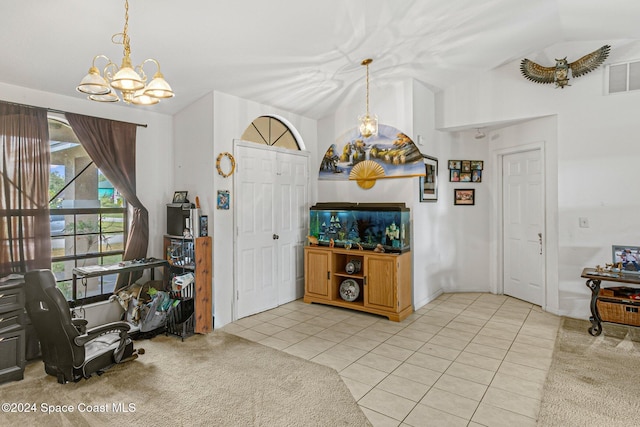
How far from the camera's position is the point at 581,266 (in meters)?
4.39

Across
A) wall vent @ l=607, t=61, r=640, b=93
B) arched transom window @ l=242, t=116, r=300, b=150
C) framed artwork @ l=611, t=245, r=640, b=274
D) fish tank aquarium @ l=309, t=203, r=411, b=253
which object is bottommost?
framed artwork @ l=611, t=245, r=640, b=274

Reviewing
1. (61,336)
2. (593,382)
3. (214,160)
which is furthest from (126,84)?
(593,382)

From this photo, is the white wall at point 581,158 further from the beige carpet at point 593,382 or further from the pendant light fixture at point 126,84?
the pendant light fixture at point 126,84

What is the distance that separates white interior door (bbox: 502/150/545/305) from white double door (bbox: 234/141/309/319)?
3.08 meters

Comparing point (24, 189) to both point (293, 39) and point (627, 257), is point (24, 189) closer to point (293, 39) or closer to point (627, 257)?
point (293, 39)

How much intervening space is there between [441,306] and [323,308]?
5.37 feet

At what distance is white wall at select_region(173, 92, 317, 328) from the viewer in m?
4.11

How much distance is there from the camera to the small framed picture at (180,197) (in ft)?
14.1

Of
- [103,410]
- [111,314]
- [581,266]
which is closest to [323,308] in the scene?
[111,314]

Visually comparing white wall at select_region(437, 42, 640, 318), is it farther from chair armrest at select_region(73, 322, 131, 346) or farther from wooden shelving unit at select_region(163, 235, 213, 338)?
chair armrest at select_region(73, 322, 131, 346)

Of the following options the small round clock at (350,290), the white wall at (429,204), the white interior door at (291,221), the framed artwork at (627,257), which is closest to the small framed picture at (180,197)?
the white interior door at (291,221)

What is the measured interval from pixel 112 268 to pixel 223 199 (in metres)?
1.34

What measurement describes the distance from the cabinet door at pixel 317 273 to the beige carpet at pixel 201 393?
1596 millimetres

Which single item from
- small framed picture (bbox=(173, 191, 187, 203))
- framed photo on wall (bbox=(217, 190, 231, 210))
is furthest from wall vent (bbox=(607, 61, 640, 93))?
small framed picture (bbox=(173, 191, 187, 203))
